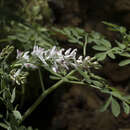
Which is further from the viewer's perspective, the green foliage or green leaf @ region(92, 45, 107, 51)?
green leaf @ region(92, 45, 107, 51)

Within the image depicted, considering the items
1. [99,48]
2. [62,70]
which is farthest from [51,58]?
[99,48]

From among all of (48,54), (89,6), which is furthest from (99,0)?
(48,54)

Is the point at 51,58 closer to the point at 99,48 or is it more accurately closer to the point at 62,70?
the point at 62,70

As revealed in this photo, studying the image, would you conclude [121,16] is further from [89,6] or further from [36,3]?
[36,3]

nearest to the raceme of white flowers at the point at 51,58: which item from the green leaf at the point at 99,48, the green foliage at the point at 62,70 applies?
the green foliage at the point at 62,70

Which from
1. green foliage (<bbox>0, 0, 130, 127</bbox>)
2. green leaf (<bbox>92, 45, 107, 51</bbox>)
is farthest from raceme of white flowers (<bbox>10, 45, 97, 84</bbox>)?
green leaf (<bbox>92, 45, 107, 51</bbox>)

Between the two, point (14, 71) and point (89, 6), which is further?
point (89, 6)

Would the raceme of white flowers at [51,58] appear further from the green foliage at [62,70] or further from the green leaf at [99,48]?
the green leaf at [99,48]

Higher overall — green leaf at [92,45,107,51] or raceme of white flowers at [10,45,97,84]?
raceme of white flowers at [10,45,97,84]

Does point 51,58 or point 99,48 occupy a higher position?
point 51,58

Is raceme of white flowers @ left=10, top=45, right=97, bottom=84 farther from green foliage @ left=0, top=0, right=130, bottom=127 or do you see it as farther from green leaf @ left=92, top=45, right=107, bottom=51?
green leaf @ left=92, top=45, right=107, bottom=51

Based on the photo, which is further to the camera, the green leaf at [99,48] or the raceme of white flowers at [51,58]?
the green leaf at [99,48]
